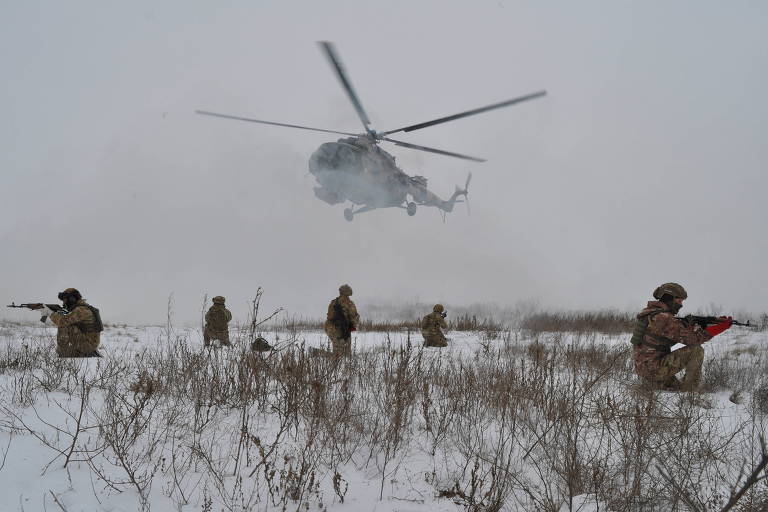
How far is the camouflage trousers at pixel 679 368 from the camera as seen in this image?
452 centimetres

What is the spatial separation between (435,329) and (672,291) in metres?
5.14

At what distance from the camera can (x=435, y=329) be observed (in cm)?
927

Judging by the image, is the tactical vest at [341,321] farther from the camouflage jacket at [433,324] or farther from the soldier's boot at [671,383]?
the soldier's boot at [671,383]

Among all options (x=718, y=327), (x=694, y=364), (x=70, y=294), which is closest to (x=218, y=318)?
(x=70, y=294)

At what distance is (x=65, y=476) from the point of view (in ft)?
7.02

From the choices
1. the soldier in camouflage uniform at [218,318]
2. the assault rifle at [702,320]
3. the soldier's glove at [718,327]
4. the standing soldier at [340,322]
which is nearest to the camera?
the soldier's glove at [718,327]

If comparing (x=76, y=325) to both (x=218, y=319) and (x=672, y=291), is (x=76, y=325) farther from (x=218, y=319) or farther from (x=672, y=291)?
(x=672, y=291)

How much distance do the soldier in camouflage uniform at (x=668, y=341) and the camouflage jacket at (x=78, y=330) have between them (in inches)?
293

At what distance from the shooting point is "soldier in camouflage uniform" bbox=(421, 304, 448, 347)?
9172mm

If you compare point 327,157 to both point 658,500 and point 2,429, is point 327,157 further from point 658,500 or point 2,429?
point 658,500

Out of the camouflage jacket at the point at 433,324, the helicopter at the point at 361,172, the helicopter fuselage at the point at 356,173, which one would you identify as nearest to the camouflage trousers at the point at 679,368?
the camouflage jacket at the point at 433,324

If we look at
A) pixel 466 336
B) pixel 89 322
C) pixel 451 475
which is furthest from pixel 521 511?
pixel 466 336

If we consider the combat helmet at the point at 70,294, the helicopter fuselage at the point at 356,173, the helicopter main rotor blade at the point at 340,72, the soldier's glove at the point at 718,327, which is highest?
the helicopter main rotor blade at the point at 340,72

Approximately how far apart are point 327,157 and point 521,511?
11.4 metres
